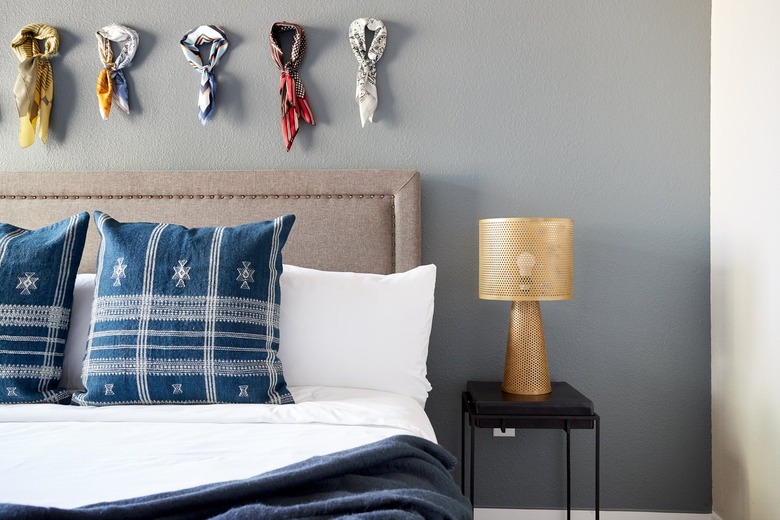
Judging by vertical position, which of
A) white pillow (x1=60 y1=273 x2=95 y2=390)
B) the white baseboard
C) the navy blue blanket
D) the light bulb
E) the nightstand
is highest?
the light bulb

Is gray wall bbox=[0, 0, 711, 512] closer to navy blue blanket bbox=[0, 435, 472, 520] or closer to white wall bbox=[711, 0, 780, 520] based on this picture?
→ white wall bbox=[711, 0, 780, 520]

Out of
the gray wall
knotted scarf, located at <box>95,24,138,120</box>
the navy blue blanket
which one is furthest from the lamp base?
knotted scarf, located at <box>95,24,138,120</box>

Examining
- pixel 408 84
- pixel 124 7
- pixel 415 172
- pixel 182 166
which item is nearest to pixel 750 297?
pixel 415 172

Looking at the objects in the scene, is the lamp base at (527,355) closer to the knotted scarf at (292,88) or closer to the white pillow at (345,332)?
the white pillow at (345,332)

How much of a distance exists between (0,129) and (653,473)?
2847 mm

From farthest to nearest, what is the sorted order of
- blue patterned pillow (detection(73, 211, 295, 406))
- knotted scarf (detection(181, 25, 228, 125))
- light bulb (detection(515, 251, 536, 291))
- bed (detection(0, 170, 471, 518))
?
knotted scarf (detection(181, 25, 228, 125)) → light bulb (detection(515, 251, 536, 291)) → blue patterned pillow (detection(73, 211, 295, 406)) → bed (detection(0, 170, 471, 518))

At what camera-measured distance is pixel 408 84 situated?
2.35 metres

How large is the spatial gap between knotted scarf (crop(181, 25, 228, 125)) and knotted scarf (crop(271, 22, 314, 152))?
208mm

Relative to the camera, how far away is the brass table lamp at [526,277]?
6.58ft

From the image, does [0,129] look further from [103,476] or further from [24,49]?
[103,476]

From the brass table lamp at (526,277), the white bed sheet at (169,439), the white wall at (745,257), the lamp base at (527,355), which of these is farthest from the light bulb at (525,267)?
the white wall at (745,257)

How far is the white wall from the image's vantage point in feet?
6.24

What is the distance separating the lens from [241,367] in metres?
1.63

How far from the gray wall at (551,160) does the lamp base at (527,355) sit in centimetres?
26
